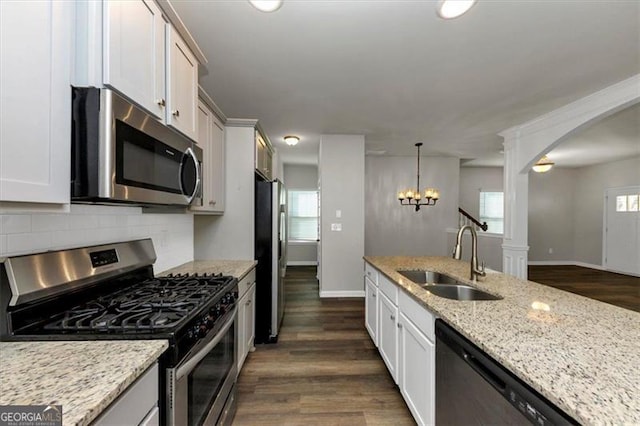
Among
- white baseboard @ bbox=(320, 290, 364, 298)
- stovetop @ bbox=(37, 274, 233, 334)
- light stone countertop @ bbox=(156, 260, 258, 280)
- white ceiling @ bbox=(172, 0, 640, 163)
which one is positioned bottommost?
white baseboard @ bbox=(320, 290, 364, 298)

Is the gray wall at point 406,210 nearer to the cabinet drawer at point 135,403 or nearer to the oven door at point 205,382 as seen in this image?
the oven door at point 205,382

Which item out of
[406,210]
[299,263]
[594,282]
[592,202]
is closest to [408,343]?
[406,210]

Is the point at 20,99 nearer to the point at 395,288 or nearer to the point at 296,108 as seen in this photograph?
the point at 395,288

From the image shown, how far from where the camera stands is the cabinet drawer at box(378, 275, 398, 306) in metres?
2.10

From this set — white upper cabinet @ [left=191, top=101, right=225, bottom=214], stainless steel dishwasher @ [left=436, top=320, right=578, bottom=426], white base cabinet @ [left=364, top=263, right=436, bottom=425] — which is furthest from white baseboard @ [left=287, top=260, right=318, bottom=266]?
stainless steel dishwasher @ [left=436, top=320, right=578, bottom=426]

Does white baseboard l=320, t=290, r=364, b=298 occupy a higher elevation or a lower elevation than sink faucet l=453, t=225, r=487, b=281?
lower

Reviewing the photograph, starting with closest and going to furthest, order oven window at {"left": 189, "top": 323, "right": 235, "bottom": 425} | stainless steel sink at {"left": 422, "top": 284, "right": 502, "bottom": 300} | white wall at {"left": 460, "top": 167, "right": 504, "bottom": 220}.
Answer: oven window at {"left": 189, "top": 323, "right": 235, "bottom": 425} < stainless steel sink at {"left": 422, "top": 284, "right": 502, "bottom": 300} < white wall at {"left": 460, "top": 167, "right": 504, "bottom": 220}

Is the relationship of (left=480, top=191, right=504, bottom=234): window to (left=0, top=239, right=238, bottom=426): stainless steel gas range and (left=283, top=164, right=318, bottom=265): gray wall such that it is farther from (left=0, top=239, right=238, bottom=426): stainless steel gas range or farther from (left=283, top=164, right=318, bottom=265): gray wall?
(left=0, top=239, right=238, bottom=426): stainless steel gas range

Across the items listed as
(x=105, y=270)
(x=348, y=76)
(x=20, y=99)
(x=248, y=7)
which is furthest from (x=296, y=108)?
(x=20, y=99)

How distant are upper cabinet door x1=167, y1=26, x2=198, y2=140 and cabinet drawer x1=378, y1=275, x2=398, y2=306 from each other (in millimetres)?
1752

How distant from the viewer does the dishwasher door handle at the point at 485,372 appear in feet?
3.13

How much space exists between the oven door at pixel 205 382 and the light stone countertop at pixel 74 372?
0.65ft

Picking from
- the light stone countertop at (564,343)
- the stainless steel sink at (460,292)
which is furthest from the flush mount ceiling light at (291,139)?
the light stone countertop at (564,343)

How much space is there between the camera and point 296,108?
3.51 metres
